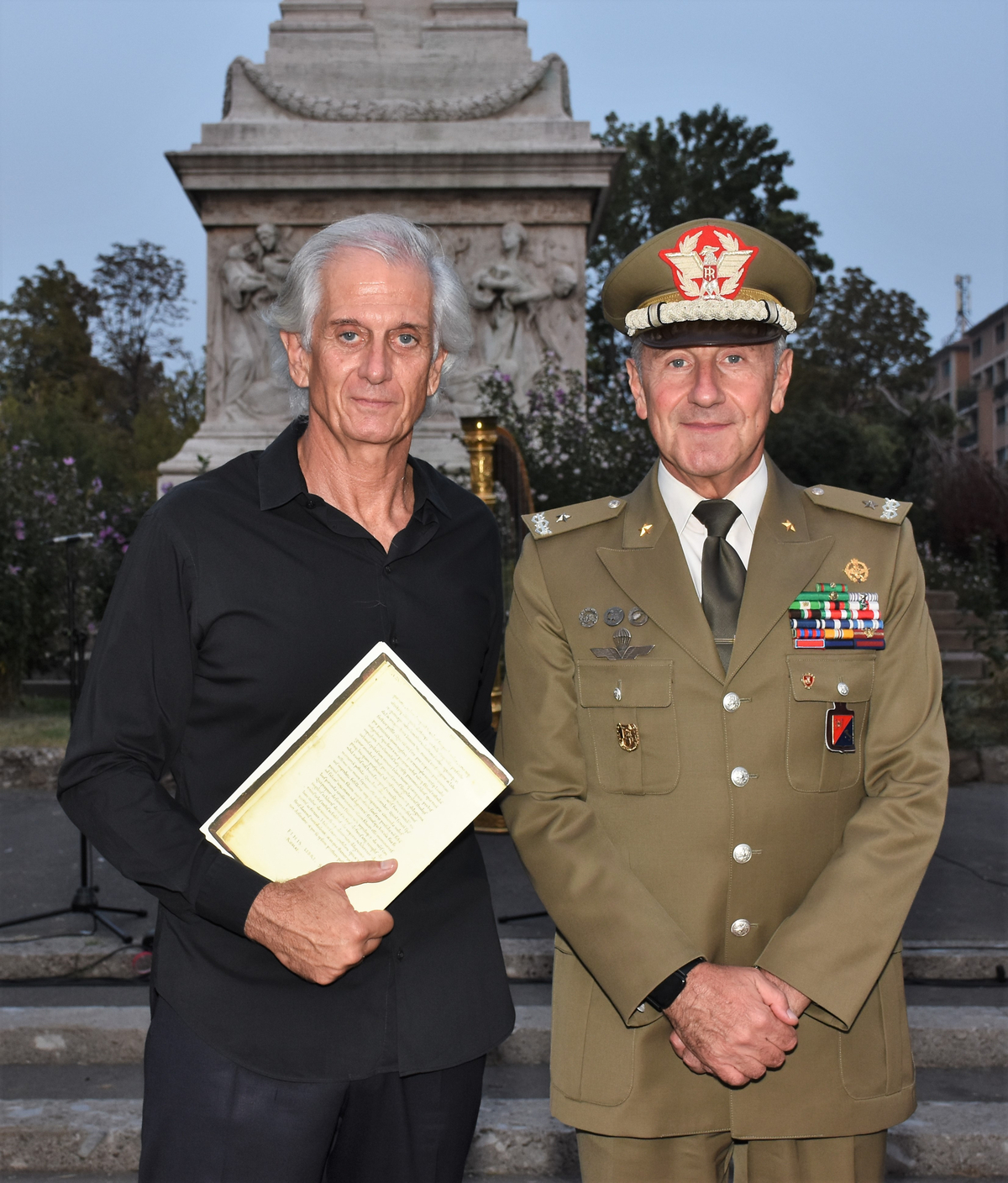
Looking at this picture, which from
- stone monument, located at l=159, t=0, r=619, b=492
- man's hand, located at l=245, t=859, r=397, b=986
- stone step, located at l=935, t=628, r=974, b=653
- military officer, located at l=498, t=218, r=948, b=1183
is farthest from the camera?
stone step, located at l=935, t=628, r=974, b=653

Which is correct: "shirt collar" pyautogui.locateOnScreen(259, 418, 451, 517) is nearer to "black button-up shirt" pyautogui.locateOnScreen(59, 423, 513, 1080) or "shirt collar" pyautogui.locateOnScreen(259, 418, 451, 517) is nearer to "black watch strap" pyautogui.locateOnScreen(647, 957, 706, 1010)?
"black button-up shirt" pyautogui.locateOnScreen(59, 423, 513, 1080)

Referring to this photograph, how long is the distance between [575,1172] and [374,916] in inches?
103

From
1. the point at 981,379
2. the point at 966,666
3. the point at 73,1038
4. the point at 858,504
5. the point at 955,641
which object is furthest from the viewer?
the point at 981,379

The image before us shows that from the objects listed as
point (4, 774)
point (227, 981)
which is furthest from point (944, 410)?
point (227, 981)

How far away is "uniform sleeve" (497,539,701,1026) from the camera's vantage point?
231cm

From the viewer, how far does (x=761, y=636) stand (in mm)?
2455

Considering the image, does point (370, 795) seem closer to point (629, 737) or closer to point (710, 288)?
point (629, 737)

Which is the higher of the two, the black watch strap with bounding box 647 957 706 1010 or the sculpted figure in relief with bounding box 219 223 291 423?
the sculpted figure in relief with bounding box 219 223 291 423

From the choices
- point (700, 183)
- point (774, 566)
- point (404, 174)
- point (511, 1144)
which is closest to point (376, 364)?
point (774, 566)

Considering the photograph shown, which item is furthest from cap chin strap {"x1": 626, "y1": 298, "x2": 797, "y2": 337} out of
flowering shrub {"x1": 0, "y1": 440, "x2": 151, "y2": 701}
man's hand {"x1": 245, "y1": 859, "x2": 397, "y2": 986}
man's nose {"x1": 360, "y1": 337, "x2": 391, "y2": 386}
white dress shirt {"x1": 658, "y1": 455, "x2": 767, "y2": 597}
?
flowering shrub {"x1": 0, "y1": 440, "x2": 151, "y2": 701}

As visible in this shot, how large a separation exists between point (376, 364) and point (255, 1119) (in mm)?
1388

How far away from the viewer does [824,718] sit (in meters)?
2.45

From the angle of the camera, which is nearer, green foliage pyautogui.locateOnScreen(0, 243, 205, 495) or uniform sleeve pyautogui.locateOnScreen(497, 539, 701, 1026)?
uniform sleeve pyautogui.locateOnScreen(497, 539, 701, 1026)

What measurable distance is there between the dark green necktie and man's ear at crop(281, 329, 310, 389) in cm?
87
